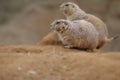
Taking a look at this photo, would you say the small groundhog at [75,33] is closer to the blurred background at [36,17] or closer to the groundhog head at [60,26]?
the groundhog head at [60,26]

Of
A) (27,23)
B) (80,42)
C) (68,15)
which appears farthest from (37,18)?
(80,42)

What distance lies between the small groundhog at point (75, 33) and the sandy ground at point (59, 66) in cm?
117

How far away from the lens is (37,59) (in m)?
7.97

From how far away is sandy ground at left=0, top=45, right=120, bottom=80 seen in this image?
7270 mm

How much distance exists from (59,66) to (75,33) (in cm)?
193

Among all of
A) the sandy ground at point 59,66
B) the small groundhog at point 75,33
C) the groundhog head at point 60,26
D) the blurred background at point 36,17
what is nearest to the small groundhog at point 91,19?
the small groundhog at point 75,33

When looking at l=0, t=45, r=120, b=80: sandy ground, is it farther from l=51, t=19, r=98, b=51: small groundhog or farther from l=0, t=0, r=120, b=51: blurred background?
l=0, t=0, r=120, b=51: blurred background

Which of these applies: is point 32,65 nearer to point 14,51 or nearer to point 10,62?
point 10,62

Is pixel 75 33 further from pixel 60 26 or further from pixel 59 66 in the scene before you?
pixel 59 66

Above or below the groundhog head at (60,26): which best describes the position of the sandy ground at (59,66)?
below

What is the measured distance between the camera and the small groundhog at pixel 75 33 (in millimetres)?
9547

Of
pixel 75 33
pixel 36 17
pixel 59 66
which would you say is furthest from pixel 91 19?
pixel 36 17

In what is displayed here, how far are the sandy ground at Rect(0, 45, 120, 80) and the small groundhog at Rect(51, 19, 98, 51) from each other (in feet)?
3.85

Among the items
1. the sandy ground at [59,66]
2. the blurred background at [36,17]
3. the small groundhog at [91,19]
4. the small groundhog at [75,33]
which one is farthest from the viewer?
the blurred background at [36,17]
